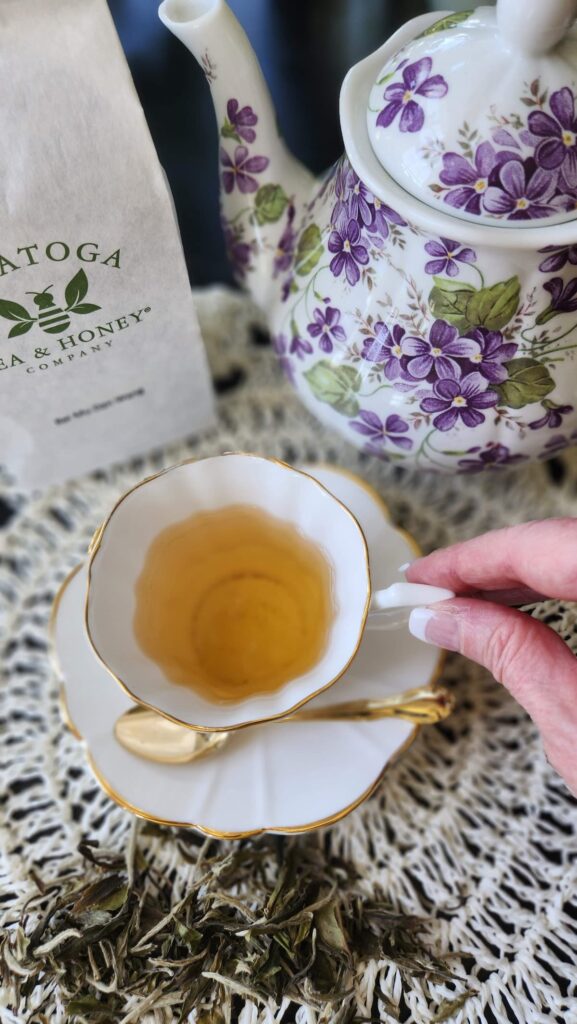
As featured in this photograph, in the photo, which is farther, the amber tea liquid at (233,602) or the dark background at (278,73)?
the dark background at (278,73)

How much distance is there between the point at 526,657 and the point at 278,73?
1.94 ft

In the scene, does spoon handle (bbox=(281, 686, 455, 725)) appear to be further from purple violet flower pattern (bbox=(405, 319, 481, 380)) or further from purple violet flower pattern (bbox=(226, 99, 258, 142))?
purple violet flower pattern (bbox=(226, 99, 258, 142))

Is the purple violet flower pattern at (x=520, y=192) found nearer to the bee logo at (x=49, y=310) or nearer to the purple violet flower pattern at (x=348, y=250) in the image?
Answer: the purple violet flower pattern at (x=348, y=250)

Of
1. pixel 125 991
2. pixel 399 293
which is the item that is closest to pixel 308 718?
pixel 125 991

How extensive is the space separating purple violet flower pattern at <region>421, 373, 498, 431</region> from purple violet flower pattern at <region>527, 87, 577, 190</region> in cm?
14

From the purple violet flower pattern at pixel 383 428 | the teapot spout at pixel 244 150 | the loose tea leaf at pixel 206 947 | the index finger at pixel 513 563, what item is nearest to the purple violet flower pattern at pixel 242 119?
the teapot spout at pixel 244 150

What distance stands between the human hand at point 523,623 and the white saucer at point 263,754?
97mm

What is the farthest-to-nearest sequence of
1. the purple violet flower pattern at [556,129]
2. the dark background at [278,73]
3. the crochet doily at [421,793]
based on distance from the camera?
the dark background at [278,73] → the crochet doily at [421,793] → the purple violet flower pattern at [556,129]

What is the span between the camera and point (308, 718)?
60cm

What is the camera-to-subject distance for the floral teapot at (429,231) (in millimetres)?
441

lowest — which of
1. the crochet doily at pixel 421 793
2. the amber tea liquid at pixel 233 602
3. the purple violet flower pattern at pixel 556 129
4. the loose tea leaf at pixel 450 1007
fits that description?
the loose tea leaf at pixel 450 1007

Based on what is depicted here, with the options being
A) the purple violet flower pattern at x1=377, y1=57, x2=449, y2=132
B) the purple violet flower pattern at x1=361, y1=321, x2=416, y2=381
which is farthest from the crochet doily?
the purple violet flower pattern at x1=377, y1=57, x2=449, y2=132

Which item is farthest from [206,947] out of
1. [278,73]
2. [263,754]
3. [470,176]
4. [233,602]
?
[278,73]

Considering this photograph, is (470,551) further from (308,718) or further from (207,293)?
(207,293)
